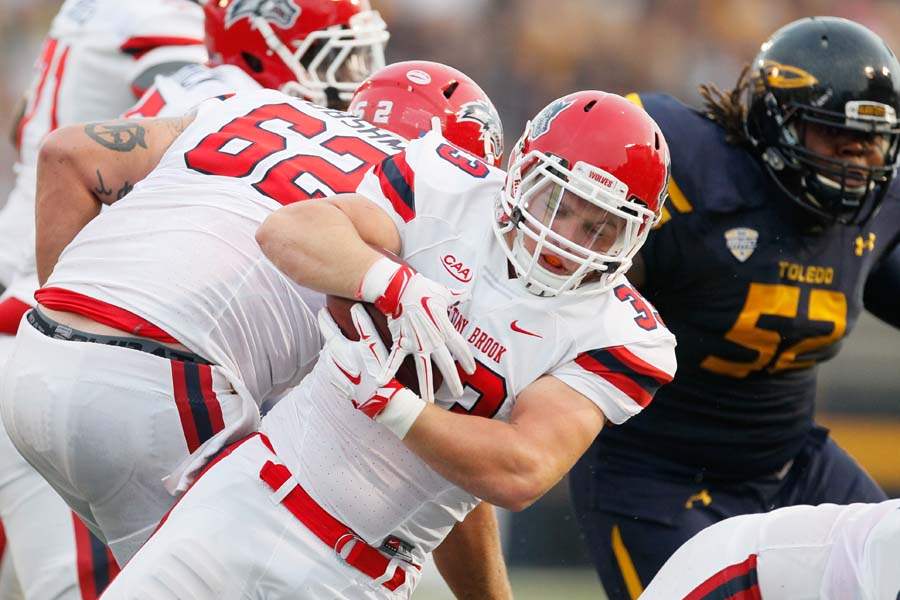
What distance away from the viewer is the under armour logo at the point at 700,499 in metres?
3.98

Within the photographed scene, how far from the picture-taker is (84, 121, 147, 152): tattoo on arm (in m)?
3.27

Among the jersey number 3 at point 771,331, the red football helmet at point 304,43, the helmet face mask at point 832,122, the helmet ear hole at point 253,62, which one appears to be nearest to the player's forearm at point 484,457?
the jersey number 3 at point 771,331

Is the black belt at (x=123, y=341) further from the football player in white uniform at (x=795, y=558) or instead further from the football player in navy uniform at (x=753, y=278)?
the football player in navy uniform at (x=753, y=278)

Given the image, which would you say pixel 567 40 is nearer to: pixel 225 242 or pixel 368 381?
pixel 225 242

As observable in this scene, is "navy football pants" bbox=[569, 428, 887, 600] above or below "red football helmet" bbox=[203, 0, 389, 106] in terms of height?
below

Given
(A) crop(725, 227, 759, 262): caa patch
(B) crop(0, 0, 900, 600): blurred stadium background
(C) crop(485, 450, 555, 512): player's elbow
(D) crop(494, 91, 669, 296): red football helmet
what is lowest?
(B) crop(0, 0, 900, 600): blurred stadium background

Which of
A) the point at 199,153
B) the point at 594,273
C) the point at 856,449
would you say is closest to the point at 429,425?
the point at 594,273

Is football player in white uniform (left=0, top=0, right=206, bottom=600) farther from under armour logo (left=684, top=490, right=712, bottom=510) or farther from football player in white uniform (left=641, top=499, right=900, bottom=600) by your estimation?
football player in white uniform (left=641, top=499, right=900, bottom=600)

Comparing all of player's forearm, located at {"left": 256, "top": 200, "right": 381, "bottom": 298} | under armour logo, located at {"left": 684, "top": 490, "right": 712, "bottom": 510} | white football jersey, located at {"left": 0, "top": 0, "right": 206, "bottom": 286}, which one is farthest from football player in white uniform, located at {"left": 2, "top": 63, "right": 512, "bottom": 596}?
white football jersey, located at {"left": 0, "top": 0, "right": 206, "bottom": 286}

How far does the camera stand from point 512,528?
6.82 metres

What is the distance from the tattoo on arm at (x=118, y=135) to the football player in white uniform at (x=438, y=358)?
73cm

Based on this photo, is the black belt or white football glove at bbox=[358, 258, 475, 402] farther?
the black belt

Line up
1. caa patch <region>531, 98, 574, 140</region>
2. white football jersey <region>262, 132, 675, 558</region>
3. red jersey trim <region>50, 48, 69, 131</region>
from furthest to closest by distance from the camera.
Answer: red jersey trim <region>50, 48, 69, 131</region> < caa patch <region>531, 98, 574, 140</region> < white football jersey <region>262, 132, 675, 558</region>

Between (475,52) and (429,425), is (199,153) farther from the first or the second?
(475,52)
